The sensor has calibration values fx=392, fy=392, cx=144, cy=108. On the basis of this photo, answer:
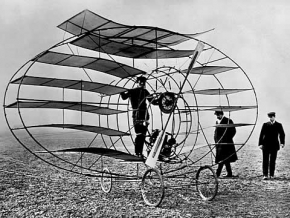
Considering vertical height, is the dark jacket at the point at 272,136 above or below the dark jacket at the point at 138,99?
below

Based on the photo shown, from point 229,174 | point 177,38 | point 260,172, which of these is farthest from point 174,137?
point 260,172

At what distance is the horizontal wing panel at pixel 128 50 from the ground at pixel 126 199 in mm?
3348

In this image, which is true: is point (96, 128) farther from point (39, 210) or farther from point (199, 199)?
point (199, 199)

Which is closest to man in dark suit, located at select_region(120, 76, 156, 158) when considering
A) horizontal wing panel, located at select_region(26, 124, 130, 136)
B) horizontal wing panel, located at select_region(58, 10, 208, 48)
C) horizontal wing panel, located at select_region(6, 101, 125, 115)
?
horizontal wing panel, located at select_region(26, 124, 130, 136)

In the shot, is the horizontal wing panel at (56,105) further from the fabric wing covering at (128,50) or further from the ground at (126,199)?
the ground at (126,199)

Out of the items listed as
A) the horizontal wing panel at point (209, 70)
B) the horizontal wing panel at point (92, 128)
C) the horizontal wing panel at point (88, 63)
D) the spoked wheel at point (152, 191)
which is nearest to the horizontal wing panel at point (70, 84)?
the horizontal wing panel at point (88, 63)

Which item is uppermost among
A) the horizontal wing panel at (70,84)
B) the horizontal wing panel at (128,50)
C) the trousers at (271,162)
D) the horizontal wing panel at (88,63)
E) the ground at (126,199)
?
the horizontal wing panel at (128,50)

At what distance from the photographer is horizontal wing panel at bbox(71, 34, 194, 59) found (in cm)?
864

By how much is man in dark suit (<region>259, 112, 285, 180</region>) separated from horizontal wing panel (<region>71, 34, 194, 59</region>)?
3544 millimetres

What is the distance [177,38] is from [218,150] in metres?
4.11

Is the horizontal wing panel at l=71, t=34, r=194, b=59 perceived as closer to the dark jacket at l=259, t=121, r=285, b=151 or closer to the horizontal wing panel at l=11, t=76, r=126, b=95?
the horizontal wing panel at l=11, t=76, r=126, b=95

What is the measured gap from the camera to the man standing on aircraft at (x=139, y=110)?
895 centimetres

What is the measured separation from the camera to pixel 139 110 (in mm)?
8781

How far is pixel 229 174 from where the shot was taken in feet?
38.0
